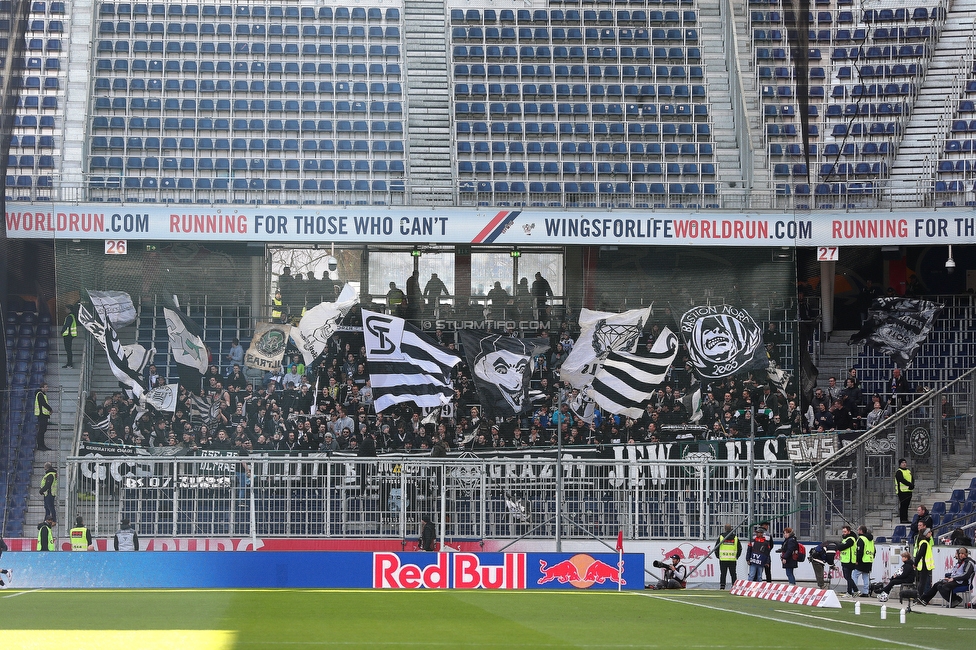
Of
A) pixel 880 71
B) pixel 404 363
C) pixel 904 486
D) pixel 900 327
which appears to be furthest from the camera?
pixel 880 71

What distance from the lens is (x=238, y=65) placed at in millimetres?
30781

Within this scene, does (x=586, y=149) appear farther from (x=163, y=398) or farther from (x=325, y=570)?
(x=325, y=570)

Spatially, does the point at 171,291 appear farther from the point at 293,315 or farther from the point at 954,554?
the point at 954,554

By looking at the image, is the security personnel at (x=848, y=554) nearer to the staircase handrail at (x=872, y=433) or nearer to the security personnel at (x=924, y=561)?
the security personnel at (x=924, y=561)

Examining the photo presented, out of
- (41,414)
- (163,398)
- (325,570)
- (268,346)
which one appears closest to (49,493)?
(41,414)

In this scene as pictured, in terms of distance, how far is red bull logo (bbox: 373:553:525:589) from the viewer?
2236 centimetres

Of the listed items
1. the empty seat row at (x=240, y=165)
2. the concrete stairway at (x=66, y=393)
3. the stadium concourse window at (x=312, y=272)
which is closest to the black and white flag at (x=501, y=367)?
the stadium concourse window at (x=312, y=272)

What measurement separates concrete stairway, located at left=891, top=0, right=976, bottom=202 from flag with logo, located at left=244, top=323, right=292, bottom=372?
13.4 metres

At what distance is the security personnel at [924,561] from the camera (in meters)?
20.8

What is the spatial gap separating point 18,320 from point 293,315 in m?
6.02

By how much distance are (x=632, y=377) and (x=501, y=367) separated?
2.68 m

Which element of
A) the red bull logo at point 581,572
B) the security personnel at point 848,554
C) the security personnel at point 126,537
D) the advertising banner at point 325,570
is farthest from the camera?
the security personnel at point 126,537

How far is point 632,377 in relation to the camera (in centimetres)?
2684

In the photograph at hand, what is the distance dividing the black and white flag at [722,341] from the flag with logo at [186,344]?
9848mm
